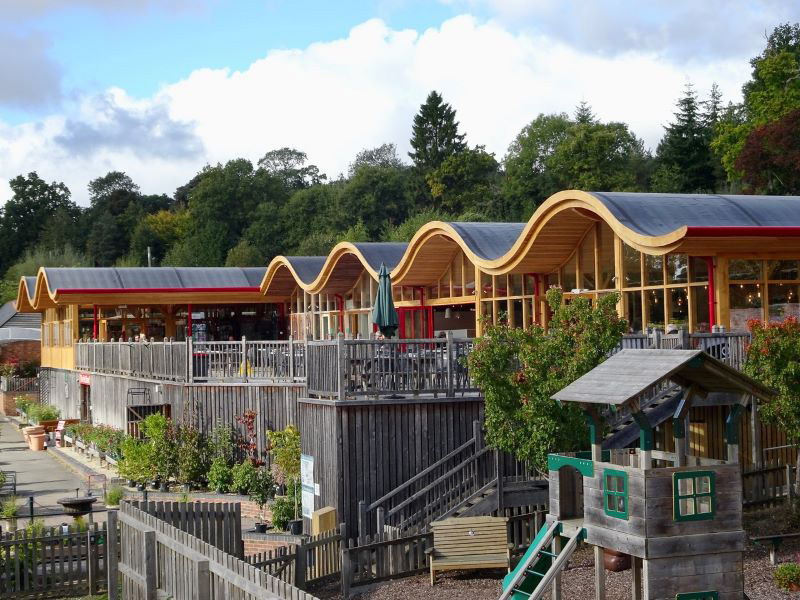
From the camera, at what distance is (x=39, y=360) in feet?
186

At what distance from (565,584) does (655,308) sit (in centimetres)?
981

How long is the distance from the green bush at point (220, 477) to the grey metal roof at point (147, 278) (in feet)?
67.9

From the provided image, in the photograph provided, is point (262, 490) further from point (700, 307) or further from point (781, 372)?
point (781, 372)

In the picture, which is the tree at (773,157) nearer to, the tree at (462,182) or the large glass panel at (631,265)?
the tree at (462,182)

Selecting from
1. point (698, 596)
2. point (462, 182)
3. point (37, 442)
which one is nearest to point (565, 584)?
point (698, 596)

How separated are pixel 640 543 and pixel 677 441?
129cm

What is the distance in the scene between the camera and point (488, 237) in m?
29.6

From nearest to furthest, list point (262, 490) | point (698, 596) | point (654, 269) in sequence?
point (698, 596) < point (262, 490) < point (654, 269)

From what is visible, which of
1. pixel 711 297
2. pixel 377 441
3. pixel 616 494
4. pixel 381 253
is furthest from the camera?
pixel 381 253

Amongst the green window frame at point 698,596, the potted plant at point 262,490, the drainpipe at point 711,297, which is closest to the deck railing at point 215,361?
the potted plant at point 262,490

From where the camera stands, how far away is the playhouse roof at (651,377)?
38.4 feet

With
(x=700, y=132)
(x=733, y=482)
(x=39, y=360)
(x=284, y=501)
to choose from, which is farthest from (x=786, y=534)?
(x=700, y=132)

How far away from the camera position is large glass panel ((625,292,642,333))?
24125 mm

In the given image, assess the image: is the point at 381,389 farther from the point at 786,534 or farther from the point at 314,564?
the point at 786,534
